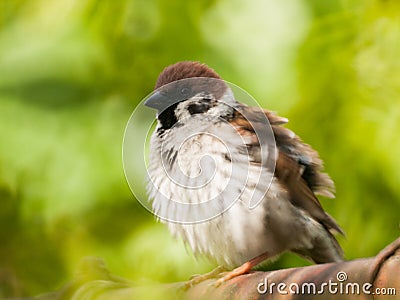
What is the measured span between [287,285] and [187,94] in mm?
489

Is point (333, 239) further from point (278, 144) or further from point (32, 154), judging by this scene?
point (32, 154)

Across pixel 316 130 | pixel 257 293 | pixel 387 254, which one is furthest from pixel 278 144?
pixel 387 254

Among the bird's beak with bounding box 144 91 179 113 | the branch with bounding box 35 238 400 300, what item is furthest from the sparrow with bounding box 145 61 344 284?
the branch with bounding box 35 238 400 300

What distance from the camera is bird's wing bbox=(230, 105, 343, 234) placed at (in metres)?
1.12

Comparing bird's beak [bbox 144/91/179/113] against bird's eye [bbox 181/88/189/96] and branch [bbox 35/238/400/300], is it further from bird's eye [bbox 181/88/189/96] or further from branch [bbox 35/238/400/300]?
branch [bbox 35/238/400/300]

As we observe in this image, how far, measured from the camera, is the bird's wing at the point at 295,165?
3.69 feet

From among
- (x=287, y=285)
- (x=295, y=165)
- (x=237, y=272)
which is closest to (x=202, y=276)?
(x=237, y=272)

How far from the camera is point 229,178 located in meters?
1.08

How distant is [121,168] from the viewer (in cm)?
116

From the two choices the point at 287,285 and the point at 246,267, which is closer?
the point at 287,285

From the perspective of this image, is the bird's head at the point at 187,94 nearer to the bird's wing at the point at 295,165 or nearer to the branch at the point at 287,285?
the bird's wing at the point at 295,165

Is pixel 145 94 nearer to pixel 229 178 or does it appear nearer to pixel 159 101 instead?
pixel 159 101

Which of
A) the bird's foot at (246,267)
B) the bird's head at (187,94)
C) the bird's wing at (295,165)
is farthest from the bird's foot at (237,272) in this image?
the bird's head at (187,94)

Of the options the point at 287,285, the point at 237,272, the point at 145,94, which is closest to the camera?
the point at 287,285
